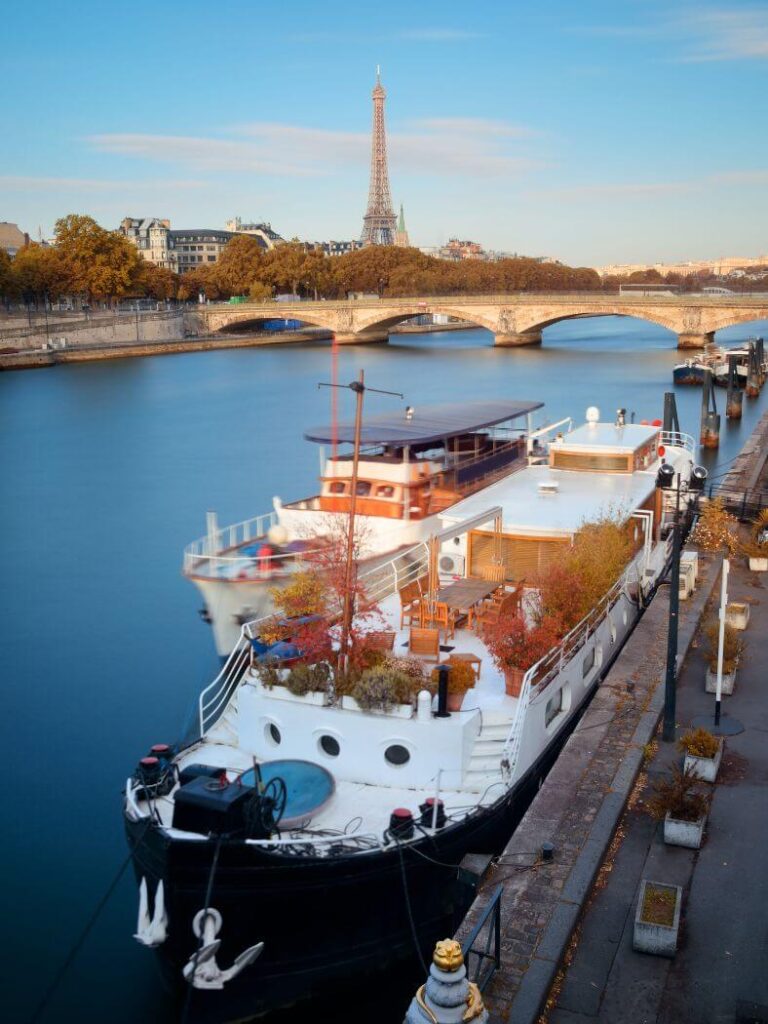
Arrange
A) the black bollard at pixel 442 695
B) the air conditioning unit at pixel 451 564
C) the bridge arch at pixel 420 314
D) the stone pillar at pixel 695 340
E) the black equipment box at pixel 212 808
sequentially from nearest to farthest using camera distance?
the black equipment box at pixel 212 808 < the black bollard at pixel 442 695 < the air conditioning unit at pixel 451 564 < the stone pillar at pixel 695 340 < the bridge arch at pixel 420 314

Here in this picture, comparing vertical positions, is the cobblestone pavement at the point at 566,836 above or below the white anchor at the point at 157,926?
above

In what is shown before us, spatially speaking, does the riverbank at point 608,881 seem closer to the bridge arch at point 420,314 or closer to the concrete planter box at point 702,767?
the concrete planter box at point 702,767

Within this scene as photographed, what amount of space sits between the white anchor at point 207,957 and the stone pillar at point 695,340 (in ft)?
262

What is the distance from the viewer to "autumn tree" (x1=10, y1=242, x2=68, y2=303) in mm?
88938

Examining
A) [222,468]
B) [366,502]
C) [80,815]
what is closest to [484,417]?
[366,502]

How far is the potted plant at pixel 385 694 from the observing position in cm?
1068

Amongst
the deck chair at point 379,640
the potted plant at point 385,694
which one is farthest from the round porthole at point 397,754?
the deck chair at point 379,640

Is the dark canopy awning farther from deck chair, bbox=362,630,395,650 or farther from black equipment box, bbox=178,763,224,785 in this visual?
black equipment box, bbox=178,763,224,785

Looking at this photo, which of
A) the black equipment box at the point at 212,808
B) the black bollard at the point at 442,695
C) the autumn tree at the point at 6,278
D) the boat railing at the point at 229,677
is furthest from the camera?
the autumn tree at the point at 6,278

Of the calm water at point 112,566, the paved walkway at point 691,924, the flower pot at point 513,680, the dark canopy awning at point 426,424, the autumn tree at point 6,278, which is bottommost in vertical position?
the calm water at point 112,566

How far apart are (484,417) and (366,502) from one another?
13.1 feet

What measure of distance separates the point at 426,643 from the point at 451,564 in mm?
3454

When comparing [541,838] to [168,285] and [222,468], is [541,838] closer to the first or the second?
[222,468]

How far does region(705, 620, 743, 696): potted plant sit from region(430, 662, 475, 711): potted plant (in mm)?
3826
